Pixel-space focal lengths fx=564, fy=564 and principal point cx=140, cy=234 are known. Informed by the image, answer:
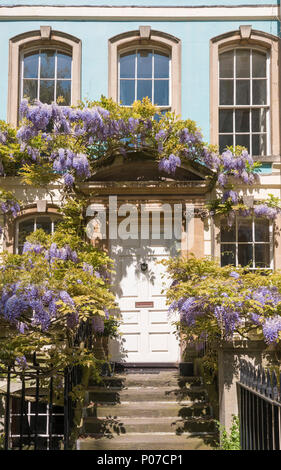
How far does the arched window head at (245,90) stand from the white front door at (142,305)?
2.48 meters

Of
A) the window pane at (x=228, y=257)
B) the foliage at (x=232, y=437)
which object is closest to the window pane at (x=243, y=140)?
the window pane at (x=228, y=257)

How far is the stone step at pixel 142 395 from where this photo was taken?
27.1 ft

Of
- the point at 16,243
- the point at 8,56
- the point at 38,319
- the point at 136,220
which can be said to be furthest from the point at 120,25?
the point at 38,319

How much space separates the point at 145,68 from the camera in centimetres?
1084

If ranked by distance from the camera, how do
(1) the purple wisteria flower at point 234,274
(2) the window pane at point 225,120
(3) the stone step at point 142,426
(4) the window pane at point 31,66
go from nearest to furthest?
(3) the stone step at point 142,426 < (1) the purple wisteria flower at point 234,274 < (2) the window pane at point 225,120 < (4) the window pane at point 31,66

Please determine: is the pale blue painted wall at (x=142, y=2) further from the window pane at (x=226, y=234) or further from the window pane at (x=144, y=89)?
the window pane at (x=226, y=234)

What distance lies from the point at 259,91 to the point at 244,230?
2.72m

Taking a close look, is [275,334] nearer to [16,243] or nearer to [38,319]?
[38,319]

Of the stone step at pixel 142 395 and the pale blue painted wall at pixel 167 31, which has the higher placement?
the pale blue painted wall at pixel 167 31

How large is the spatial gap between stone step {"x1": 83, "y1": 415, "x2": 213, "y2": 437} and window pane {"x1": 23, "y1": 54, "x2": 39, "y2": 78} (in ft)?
21.5

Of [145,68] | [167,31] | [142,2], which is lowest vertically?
[145,68]

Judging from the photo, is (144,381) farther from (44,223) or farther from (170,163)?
(170,163)

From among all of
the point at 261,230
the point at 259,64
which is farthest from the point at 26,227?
the point at 259,64

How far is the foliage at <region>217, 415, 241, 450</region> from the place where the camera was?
22.4ft
